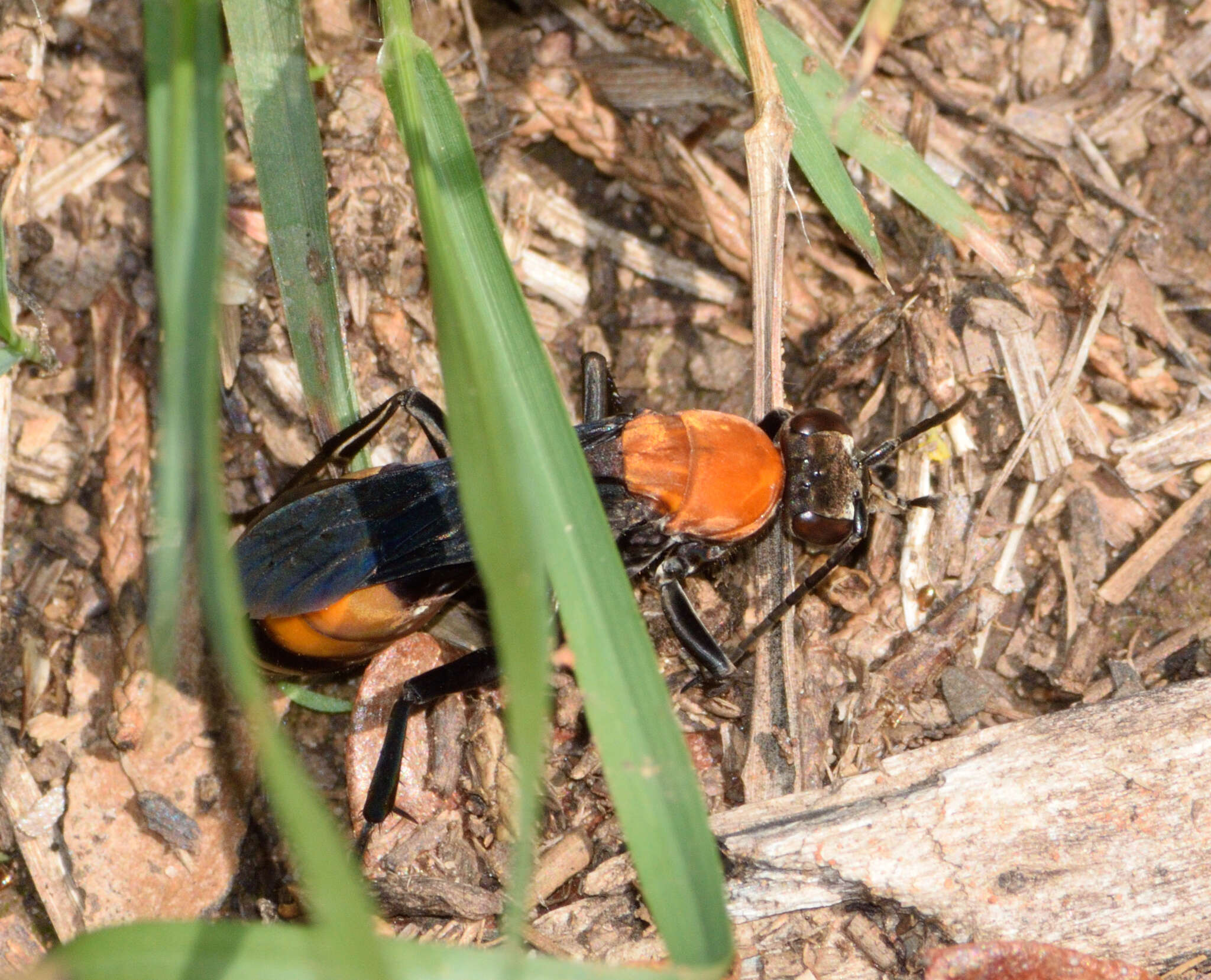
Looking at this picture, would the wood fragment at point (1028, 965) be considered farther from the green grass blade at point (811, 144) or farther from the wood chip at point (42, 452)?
the wood chip at point (42, 452)

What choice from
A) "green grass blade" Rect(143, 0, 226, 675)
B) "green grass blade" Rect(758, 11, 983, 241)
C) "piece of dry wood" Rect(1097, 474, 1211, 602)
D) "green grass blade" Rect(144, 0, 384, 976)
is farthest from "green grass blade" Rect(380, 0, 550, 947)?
"piece of dry wood" Rect(1097, 474, 1211, 602)

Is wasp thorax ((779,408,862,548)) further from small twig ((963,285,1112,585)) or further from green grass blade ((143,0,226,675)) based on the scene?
green grass blade ((143,0,226,675))

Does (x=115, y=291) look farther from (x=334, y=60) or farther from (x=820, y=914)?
(x=820, y=914)

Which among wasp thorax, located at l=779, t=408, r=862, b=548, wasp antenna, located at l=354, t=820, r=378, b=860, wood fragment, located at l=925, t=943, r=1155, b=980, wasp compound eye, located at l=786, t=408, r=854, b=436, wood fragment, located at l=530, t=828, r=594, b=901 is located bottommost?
wood fragment, located at l=925, t=943, r=1155, b=980

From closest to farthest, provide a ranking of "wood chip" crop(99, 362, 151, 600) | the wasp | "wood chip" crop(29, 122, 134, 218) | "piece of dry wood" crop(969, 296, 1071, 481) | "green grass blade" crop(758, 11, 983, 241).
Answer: the wasp → "green grass blade" crop(758, 11, 983, 241) → "piece of dry wood" crop(969, 296, 1071, 481) → "wood chip" crop(99, 362, 151, 600) → "wood chip" crop(29, 122, 134, 218)

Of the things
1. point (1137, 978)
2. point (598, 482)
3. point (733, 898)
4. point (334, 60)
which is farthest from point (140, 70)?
point (1137, 978)

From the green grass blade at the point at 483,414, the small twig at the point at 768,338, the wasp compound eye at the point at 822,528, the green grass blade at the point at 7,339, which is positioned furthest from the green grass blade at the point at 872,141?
the green grass blade at the point at 7,339
